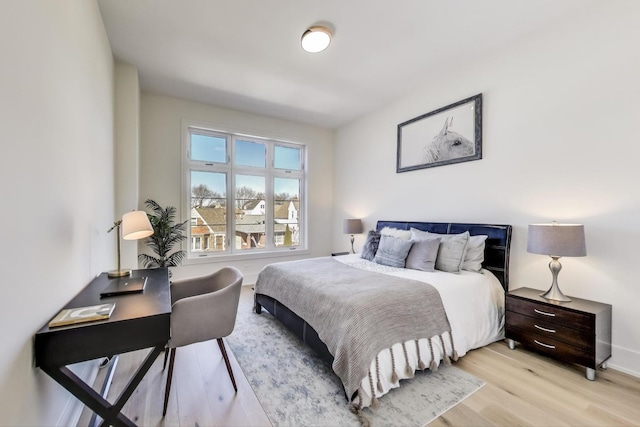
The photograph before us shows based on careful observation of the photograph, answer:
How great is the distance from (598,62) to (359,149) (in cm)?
311

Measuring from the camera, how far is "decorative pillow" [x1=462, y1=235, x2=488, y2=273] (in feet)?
9.31

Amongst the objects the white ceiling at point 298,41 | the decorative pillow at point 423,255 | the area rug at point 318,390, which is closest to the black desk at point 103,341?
the area rug at point 318,390

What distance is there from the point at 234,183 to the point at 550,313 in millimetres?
4312

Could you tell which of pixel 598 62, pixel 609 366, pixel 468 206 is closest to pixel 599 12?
pixel 598 62

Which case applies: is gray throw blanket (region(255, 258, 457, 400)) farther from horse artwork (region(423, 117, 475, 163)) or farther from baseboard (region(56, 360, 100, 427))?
horse artwork (region(423, 117, 475, 163))

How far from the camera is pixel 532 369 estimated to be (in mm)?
2154

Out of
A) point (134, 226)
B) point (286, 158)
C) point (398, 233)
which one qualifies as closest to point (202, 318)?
point (134, 226)

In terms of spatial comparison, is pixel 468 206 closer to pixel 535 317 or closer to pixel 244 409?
pixel 535 317

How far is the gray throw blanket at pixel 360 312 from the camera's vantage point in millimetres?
1763

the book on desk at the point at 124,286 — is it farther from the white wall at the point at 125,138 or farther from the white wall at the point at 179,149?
the white wall at the point at 179,149

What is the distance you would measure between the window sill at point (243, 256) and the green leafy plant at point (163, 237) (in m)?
0.21

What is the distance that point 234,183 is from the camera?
15.2 feet

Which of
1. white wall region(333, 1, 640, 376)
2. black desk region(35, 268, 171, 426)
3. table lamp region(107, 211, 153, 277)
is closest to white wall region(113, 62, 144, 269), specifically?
table lamp region(107, 211, 153, 277)

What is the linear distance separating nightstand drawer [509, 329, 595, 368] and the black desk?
2753 mm
